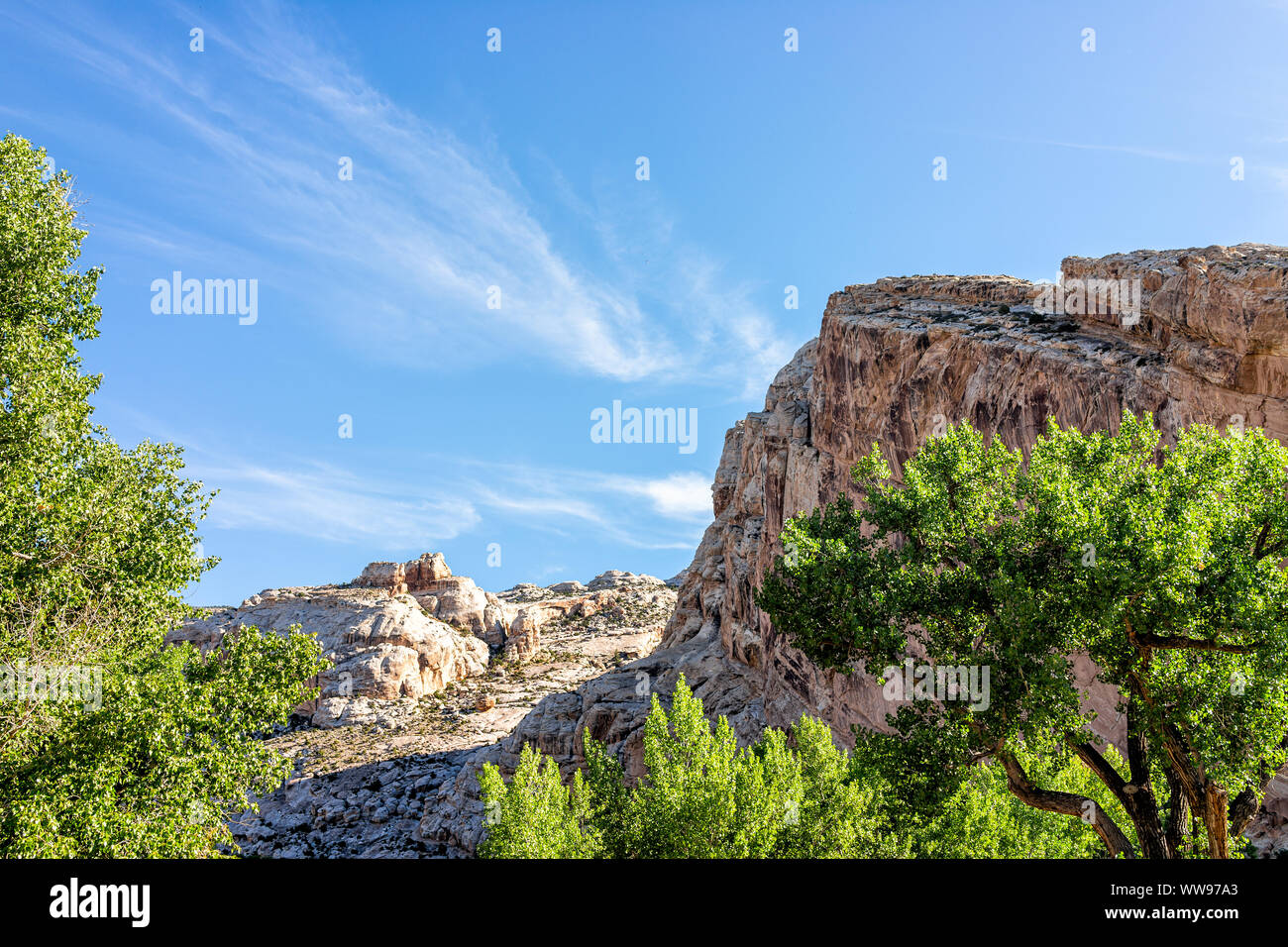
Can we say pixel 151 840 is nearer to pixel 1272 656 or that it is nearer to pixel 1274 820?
pixel 1272 656

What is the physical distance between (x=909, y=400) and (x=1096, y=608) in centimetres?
4870

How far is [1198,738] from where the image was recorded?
1541 centimetres

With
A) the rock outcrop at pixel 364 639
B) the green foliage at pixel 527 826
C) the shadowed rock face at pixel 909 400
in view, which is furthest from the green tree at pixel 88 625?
the rock outcrop at pixel 364 639

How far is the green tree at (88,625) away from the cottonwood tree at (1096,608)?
45.2 ft

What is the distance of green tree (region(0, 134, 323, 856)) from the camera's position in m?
14.4

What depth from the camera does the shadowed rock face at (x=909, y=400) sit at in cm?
3875

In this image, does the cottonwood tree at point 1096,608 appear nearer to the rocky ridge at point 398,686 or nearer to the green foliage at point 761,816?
the green foliage at point 761,816

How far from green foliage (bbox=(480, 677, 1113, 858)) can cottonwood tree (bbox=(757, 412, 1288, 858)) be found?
374 centimetres

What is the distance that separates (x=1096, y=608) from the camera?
15.2 metres
